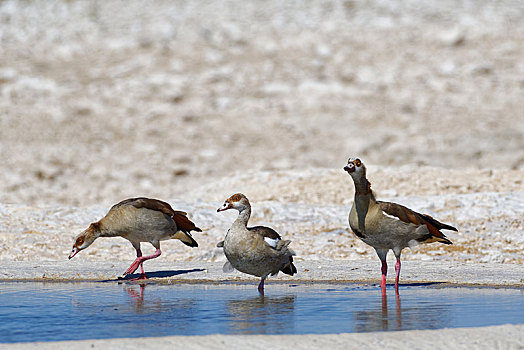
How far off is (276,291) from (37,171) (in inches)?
1000

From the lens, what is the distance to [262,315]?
9.57 m

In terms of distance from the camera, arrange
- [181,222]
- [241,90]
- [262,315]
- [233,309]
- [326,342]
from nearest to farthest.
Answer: [326,342] → [262,315] → [233,309] → [181,222] → [241,90]

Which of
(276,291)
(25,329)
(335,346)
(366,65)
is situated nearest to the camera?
(335,346)

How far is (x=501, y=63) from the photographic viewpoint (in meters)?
Result: 45.5

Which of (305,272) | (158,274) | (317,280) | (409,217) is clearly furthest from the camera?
(158,274)

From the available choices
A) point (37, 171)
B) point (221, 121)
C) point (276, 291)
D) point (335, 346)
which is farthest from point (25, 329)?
point (221, 121)

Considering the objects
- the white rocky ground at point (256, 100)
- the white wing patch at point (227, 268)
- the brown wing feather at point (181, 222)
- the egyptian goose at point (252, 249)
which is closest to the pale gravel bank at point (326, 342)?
the egyptian goose at point (252, 249)

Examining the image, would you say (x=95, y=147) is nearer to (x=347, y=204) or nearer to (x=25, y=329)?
(x=347, y=204)

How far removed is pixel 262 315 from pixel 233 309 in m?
0.65

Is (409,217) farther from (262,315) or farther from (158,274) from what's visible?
(158,274)

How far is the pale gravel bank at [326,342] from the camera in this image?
24.1 feet

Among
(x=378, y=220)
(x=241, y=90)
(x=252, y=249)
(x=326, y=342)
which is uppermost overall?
(x=241, y=90)

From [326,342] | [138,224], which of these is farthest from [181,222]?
[326,342]

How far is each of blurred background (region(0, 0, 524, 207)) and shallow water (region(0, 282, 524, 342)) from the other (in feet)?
68.5
